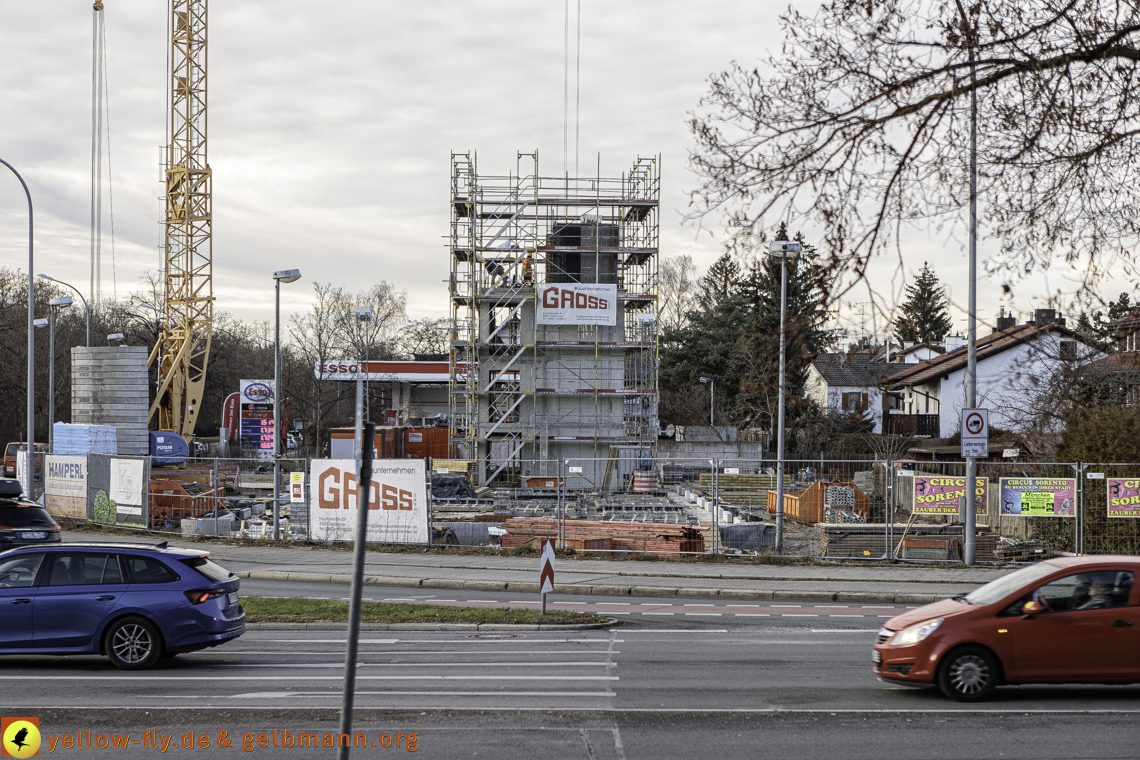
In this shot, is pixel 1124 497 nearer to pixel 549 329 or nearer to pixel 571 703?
pixel 571 703

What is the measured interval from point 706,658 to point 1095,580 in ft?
15.7

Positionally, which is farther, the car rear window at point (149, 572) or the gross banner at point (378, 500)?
the gross banner at point (378, 500)

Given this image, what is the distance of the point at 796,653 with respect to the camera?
13.4 meters

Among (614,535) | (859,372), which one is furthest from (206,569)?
(614,535)

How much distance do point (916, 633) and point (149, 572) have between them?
8.85 meters

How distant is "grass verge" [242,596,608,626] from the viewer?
1569cm

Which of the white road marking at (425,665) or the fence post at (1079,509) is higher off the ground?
the fence post at (1079,509)

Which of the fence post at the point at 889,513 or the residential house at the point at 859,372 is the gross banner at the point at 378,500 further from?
the residential house at the point at 859,372

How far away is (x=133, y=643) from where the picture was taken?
466 inches

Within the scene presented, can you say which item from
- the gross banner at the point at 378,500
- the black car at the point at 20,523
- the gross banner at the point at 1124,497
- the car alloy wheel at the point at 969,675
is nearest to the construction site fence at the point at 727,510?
the gross banner at the point at 1124,497

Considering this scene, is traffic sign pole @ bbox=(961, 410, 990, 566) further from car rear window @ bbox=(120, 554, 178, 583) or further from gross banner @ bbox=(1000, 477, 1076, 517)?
car rear window @ bbox=(120, 554, 178, 583)

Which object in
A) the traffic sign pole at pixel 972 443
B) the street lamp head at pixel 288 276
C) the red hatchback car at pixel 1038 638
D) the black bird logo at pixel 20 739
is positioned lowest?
the black bird logo at pixel 20 739

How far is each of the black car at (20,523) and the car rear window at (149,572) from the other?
960 cm

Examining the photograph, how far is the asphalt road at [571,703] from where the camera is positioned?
339 inches
